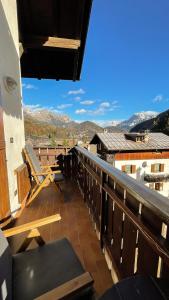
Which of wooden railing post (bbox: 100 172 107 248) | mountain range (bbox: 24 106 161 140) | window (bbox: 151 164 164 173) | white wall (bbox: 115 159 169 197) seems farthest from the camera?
mountain range (bbox: 24 106 161 140)

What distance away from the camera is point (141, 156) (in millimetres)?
16844

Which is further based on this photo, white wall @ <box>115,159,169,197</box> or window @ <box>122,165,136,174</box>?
window @ <box>122,165,136,174</box>

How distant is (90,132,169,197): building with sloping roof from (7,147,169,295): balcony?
535 inches

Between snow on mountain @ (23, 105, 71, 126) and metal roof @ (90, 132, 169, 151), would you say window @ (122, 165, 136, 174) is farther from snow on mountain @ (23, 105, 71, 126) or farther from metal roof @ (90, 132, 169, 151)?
snow on mountain @ (23, 105, 71, 126)

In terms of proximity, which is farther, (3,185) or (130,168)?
(130,168)

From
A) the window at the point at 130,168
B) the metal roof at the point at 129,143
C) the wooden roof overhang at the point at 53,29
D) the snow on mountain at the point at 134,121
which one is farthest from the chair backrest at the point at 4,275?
the snow on mountain at the point at 134,121

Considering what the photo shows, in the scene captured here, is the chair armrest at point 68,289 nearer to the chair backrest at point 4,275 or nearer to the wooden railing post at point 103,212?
the chair backrest at point 4,275

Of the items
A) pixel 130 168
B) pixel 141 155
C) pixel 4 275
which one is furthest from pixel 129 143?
pixel 4 275

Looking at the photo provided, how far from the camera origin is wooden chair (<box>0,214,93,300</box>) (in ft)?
2.59

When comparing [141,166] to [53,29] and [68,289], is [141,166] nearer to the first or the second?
[53,29]

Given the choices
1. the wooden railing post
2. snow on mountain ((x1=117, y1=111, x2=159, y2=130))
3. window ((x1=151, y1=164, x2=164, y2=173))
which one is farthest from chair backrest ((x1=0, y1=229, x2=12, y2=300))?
snow on mountain ((x1=117, y1=111, x2=159, y2=130))

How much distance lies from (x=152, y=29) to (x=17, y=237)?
2593 cm

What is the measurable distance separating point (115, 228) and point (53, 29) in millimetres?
3886

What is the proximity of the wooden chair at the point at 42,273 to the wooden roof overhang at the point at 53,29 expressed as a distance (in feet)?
11.5
